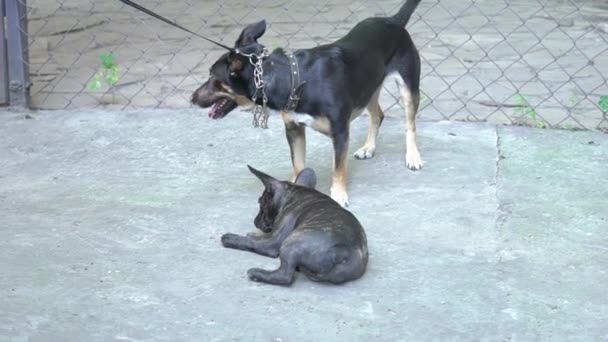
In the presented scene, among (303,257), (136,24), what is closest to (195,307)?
(303,257)

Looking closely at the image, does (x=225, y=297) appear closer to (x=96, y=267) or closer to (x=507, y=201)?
(x=96, y=267)

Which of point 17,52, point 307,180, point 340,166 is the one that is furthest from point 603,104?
point 17,52

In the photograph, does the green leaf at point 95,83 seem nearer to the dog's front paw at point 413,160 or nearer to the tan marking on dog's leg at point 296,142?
the tan marking on dog's leg at point 296,142

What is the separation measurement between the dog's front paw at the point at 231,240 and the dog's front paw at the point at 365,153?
1542 millimetres

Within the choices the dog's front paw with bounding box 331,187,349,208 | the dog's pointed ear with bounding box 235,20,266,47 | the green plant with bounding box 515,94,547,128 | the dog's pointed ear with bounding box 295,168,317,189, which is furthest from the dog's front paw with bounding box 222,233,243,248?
the green plant with bounding box 515,94,547,128

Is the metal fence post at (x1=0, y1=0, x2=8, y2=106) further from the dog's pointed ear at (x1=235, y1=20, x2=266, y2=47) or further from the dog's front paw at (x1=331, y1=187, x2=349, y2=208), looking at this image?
the dog's front paw at (x1=331, y1=187, x2=349, y2=208)

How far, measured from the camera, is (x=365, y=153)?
18.8 feet

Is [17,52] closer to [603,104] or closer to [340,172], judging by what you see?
[340,172]

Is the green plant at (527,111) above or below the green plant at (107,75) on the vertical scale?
above

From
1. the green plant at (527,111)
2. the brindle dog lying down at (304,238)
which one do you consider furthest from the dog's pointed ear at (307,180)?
the green plant at (527,111)

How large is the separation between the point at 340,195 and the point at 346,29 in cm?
443

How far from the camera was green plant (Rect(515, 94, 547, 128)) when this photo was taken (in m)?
6.30

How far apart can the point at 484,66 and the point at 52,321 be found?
16.2ft

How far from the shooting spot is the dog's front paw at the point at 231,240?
4.34 meters
